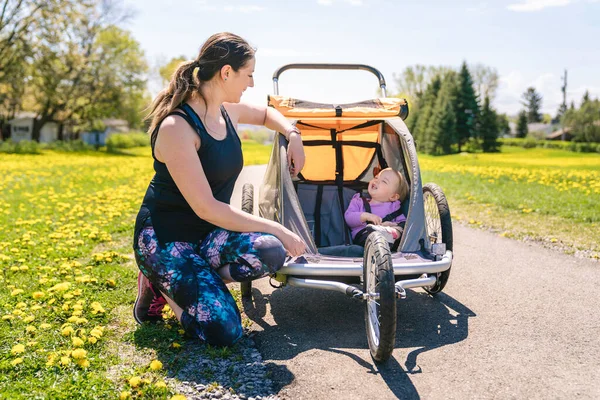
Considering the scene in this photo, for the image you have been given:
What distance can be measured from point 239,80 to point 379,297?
1469 millimetres

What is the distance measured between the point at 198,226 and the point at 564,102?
3279 inches

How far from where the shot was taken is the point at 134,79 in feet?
137

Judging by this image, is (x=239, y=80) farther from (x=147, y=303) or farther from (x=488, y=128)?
(x=488, y=128)

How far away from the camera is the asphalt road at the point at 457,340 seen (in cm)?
291

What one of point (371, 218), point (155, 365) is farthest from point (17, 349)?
point (371, 218)

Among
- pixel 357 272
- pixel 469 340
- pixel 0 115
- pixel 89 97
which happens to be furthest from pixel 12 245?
pixel 0 115

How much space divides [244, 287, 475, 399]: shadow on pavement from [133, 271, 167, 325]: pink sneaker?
66 cm

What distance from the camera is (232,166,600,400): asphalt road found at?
291 centimetres

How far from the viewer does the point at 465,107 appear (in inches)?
1873

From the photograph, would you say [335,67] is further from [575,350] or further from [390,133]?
[575,350]

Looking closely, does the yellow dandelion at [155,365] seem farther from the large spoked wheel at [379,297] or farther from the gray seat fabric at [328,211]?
the gray seat fabric at [328,211]

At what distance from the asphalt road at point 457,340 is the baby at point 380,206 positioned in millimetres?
591

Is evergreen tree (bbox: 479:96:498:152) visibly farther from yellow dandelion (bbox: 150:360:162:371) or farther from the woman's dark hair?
yellow dandelion (bbox: 150:360:162:371)

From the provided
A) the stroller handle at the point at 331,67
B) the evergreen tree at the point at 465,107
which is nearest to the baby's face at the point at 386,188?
the stroller handle at the point at 331,67
